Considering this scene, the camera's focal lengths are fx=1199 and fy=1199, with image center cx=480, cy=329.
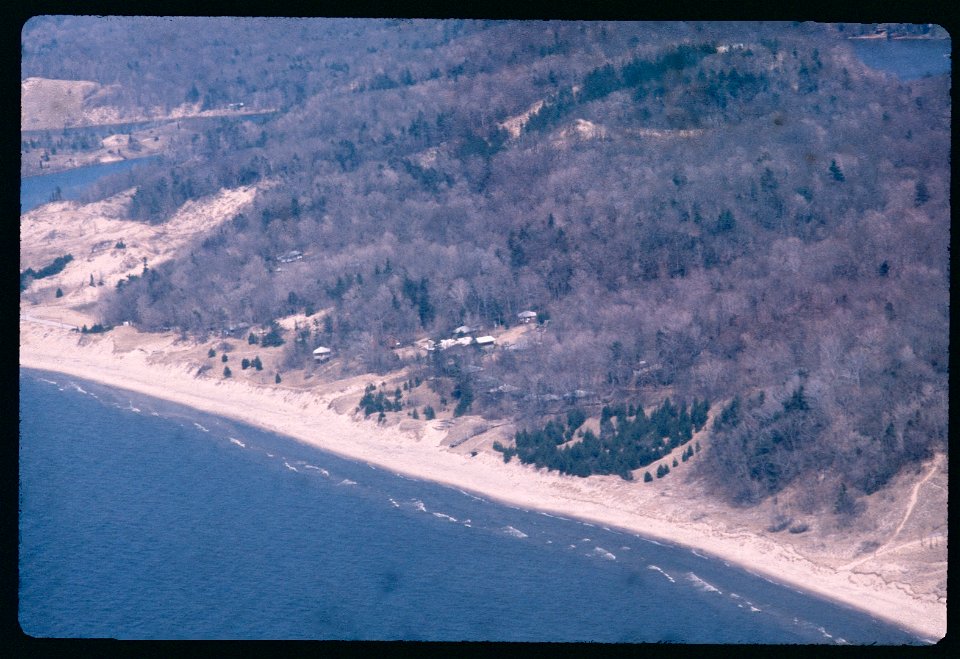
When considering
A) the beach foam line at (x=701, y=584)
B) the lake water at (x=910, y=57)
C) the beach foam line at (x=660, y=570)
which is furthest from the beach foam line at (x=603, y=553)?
the lake water at (x=910, y=57)

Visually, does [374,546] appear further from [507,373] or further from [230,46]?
[230,46]

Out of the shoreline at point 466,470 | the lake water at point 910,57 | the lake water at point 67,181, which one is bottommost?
the shoreline at point 466,470

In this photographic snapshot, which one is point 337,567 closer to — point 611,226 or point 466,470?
point 466,470

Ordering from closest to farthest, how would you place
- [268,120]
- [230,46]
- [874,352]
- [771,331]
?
[874,352], [771,331], [268,120], [230,46]

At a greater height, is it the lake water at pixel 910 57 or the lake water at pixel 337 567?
the lake water at pixel 910 57

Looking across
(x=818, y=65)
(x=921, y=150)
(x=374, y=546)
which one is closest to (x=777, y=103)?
(x=818, y=65)

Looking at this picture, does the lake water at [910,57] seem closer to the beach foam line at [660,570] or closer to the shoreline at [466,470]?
the shoreline at [466,470]

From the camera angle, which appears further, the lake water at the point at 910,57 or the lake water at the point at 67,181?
the lake water at the point at 67,181
